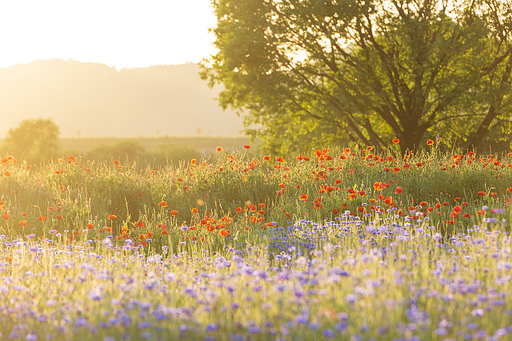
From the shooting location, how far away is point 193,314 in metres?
2.78

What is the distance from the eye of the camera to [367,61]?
54.1 ft

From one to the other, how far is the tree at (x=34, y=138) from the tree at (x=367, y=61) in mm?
21487

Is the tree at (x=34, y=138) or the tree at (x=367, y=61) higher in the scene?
the tree at (x=367, y=61)

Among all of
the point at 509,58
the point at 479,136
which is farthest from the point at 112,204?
the point at 509,58

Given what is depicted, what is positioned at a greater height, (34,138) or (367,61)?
(367,61)

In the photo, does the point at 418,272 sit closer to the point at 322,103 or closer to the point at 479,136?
the point at 322,103

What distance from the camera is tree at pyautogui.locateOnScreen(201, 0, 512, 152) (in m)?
14.9

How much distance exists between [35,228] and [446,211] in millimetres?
7134

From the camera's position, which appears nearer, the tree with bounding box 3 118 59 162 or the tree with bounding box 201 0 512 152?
the tree with bounding box 201 0 512 152

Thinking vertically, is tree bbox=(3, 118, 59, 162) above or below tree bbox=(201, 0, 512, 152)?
below

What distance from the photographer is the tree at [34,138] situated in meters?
33.4

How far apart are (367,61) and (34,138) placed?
2808 centimetres

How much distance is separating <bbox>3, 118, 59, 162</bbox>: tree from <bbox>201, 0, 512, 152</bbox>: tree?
2149 cm

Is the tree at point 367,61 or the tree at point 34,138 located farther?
the tree at point 34,138
